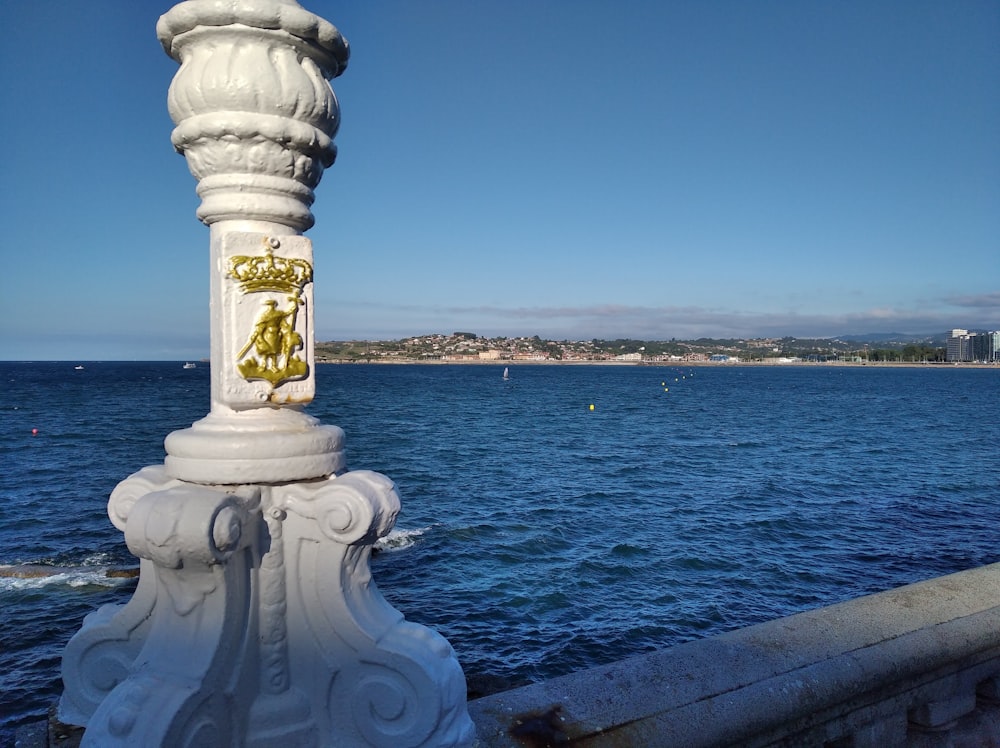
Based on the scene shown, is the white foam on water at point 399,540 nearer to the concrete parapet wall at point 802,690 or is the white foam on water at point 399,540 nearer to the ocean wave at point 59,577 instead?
the ocean wave at point 59,577

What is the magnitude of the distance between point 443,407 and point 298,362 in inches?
2581

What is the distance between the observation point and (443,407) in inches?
2660

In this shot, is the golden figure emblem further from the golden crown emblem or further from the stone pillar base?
the stone pillar base

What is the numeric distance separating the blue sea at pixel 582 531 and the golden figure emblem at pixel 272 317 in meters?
4.43

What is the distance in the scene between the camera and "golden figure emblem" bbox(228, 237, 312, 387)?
86.0 inches

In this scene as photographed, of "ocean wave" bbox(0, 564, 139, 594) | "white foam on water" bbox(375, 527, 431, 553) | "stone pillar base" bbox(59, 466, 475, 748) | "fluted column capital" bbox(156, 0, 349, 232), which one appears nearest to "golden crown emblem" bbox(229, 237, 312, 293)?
"fluted column capital" bbox(156, 0, 349, 232)

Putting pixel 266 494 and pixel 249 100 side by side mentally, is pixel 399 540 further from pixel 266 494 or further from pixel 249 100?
pixel 249 100

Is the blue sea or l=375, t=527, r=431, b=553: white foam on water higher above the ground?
l=375, t=527, r=431, b=553: white foam on water

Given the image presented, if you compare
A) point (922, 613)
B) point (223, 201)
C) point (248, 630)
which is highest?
point (223, 201)

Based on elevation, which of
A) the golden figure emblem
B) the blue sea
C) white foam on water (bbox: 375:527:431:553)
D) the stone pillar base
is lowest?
the blue sea

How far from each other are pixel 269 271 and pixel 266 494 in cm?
64

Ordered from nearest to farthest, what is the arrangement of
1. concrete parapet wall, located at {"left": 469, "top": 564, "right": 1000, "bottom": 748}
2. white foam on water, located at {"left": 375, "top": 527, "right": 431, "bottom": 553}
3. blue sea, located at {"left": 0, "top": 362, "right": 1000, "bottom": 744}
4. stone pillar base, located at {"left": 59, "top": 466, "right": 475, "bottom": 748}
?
stone pillar base, located at {"left": 59, "top": 466, "right": 475, "bottom": 748}, concrete parapet wall, located at {"left": 469, "top": 564, "right": 1000, "bottom": 748}, blue sea, located at {"left": 0, "top": 362, "right": 1000, "bottom": 744}, white foam on water, located at {"left": 375, "top": 527, "right": 431, "bottom": 553}

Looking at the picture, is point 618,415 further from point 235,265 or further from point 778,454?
point 235,265

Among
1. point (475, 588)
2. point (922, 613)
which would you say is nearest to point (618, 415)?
point (475, 588)
